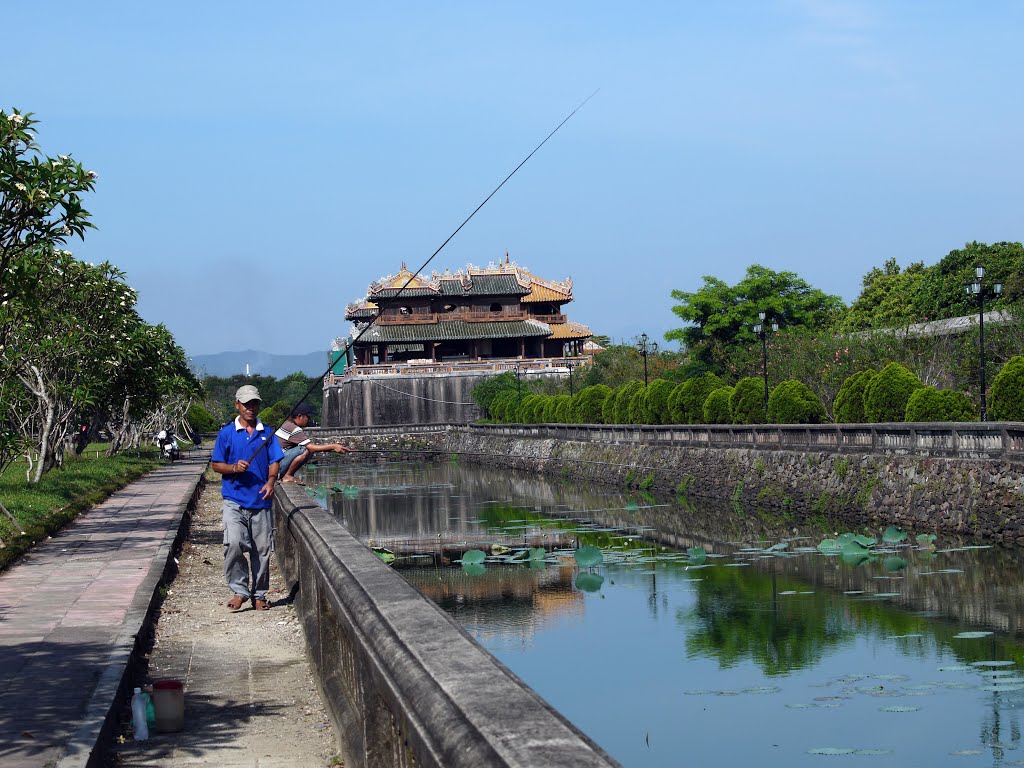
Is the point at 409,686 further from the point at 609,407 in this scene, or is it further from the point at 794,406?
the point at 609,407

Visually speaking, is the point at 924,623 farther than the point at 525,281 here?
No

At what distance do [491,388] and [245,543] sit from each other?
71944mm

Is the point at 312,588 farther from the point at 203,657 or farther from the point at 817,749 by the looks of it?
the point at 817,749

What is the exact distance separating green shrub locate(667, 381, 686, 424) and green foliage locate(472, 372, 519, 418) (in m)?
38.1

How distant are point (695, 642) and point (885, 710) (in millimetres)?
3712

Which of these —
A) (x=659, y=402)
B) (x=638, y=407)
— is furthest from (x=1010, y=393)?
(x=638, y=407)

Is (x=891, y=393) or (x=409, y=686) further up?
(x=891, y=393)

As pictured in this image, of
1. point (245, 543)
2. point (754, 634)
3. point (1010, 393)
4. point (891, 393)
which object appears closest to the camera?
point (245, 543)

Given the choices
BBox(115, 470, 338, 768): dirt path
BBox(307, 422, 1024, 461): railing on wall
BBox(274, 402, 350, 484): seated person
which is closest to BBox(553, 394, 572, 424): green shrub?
BBox(307, 422, 1024, 461): railing on wall

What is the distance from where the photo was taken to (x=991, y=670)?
1220cm

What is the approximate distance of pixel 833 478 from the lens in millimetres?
26484

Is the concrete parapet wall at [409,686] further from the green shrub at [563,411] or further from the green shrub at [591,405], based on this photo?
the green shrub at [563,411]

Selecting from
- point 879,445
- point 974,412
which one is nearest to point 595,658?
point 879,445

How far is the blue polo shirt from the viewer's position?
1062cm
